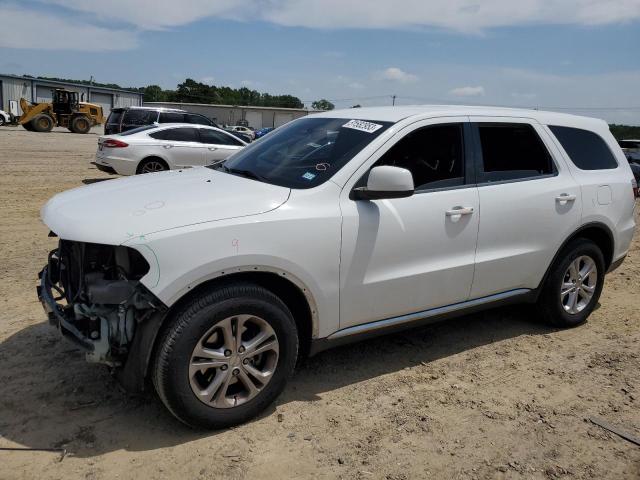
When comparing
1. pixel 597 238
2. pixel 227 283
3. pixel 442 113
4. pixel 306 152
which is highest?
pixel 442 113

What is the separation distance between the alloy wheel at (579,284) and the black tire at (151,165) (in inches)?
370

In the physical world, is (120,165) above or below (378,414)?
above

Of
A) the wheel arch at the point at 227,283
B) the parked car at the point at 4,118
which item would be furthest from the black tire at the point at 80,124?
the wheel arch at the point at 227,283

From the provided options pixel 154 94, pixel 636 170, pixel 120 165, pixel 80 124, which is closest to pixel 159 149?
pixel 120 165

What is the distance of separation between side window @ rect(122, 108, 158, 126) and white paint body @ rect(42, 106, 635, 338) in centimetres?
1554

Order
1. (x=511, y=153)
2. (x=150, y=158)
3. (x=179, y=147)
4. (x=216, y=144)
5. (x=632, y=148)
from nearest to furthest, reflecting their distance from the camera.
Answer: (x=511, y=153) < (x=150, y=158) < (x=179, y=147) < (x=216, y=144) < (x=632, y=148)

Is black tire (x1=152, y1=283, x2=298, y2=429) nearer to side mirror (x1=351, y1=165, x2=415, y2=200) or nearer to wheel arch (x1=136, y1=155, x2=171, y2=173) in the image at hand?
side mirror (x1=351, y1=165, x2=415, y2=200)

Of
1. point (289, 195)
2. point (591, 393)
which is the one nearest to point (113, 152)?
point (289, 195)

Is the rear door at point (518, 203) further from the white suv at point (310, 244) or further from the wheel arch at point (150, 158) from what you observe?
the wheel arch at point (150, 158)

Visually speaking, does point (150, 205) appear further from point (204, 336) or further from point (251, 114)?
point (251, 114)

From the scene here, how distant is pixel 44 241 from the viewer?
675 cm

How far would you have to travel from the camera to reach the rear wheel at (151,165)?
12.0 meters

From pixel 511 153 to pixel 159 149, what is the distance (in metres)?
9.48

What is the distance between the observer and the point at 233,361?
3.07m
